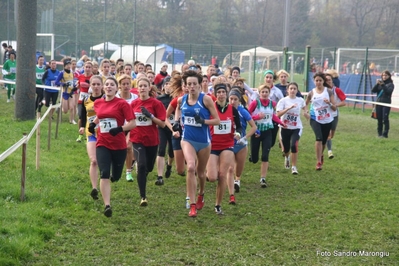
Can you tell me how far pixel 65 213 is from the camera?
8.62 metres

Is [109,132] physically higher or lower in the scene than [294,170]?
higher

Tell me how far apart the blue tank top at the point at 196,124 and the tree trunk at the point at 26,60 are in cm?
959

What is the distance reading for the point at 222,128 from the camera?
9.16m

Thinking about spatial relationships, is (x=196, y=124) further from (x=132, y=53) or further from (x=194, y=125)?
(x=132, y=53)

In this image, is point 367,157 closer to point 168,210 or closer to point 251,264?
point 168,210

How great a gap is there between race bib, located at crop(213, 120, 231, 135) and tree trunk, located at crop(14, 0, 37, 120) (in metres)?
9.47

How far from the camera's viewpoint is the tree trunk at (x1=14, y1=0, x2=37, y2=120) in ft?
55.6

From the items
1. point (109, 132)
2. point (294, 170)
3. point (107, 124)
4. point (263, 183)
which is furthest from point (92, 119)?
point (294, 170)

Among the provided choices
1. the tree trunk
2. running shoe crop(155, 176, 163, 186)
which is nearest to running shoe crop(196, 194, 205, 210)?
running shoe crop(155, 176, 163, 186)

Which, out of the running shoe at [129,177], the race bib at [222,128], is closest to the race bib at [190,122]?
the race bib at [222,128]

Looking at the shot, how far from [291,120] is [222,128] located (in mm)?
3445

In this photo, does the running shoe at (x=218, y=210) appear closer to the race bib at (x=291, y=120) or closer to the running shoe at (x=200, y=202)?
the running shoe at (x=200, y=202)

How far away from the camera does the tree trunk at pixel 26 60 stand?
16953mm

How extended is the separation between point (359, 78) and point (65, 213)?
2116cm
